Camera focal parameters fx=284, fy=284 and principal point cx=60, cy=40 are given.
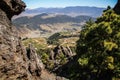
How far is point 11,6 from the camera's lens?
2809 cm

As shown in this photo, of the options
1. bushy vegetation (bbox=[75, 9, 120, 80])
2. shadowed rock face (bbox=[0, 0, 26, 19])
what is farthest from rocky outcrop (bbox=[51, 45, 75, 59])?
shadowed rock face (bbox=[0, 0, 26, 19])

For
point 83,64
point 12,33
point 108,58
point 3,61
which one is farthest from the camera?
point 83,64

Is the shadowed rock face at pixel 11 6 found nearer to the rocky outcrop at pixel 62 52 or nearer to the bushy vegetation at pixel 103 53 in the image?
the bushy vegetation at pixel 103 53

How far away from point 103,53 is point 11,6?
33044 mm

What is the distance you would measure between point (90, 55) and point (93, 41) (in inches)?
127

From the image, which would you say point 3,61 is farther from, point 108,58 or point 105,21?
point 105,21

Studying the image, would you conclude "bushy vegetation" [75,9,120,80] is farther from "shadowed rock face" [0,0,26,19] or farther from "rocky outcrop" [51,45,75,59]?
"rocky outcrop" [51,45,75,59]

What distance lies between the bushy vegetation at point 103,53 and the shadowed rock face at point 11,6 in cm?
3071

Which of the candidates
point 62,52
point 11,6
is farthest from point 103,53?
point 62,52

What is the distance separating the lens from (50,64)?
471 ft

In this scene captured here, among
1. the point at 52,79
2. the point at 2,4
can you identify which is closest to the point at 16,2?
the point at 2,4

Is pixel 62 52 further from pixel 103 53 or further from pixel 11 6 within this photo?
pixel 11 6

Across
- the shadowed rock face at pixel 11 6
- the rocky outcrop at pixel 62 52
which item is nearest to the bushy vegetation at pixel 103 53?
the shadowed rock face at pixel 11 6

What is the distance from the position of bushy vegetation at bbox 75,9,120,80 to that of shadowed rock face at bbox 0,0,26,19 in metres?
30.7
